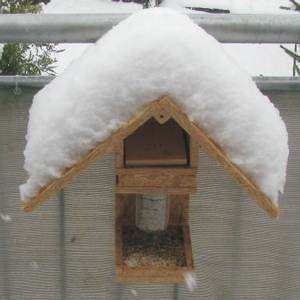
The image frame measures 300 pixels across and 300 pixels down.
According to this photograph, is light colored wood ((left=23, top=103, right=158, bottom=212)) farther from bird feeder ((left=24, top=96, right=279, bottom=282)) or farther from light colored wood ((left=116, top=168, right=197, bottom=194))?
light colored wood ((left=116, top=168, right=197, bottom=194))

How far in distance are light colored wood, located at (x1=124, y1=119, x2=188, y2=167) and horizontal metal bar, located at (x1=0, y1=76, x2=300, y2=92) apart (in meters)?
0.36

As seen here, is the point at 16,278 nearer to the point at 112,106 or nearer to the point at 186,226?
the point at 186,226

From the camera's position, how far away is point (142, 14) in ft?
5.70

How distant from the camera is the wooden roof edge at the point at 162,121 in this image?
1562 mm

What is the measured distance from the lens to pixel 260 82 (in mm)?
2223

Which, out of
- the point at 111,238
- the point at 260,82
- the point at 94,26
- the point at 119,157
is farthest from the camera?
the point at 111,238

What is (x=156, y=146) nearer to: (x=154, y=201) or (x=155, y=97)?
(x=154, y=201)

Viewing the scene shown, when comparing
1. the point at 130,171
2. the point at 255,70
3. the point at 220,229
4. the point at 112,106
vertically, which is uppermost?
the point at 112,106

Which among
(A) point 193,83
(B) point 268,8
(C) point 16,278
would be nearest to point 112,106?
(A) point 193,83

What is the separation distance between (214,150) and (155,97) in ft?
0.58

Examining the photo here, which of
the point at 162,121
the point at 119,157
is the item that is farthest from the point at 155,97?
the point at 119,157

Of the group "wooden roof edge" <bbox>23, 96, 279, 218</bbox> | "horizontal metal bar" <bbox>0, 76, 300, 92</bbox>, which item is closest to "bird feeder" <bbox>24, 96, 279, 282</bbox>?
"wooden roof edge" <bbox>23, 96, 279, 218</bbox>

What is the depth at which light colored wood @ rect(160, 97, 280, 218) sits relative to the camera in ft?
5.12

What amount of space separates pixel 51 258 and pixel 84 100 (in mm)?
970
